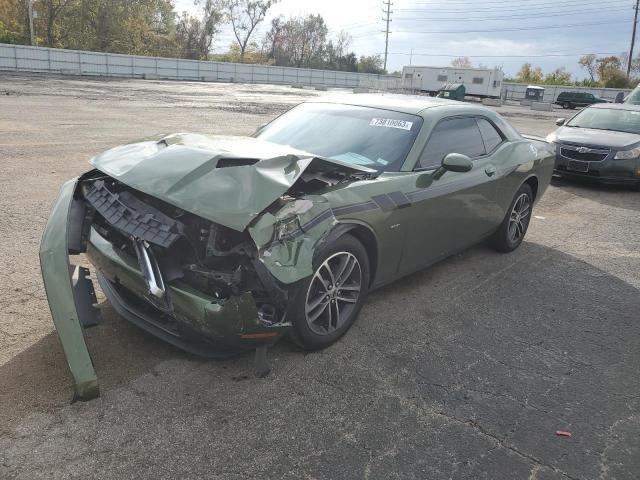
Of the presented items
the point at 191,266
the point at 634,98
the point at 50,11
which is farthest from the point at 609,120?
the point at 50,11

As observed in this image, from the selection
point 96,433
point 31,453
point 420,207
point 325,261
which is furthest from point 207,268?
point 420,207

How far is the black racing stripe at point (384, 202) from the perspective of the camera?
361 centimetres

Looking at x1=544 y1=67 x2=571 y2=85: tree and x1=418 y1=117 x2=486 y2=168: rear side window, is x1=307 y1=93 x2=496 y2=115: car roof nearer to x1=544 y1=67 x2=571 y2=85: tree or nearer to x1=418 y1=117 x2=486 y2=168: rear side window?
x1=418 y1=117 x2=486 y2=168: rear side window

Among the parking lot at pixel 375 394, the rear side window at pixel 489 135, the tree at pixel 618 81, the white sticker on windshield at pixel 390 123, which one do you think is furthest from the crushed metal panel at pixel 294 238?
the tree at pixel 618 81

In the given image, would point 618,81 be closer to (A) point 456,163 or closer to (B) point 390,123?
(B) point 390,123

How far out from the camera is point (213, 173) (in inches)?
119

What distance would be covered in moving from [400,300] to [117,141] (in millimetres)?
8216

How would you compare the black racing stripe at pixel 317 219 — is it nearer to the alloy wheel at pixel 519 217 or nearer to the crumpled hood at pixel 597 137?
the alloy wheel at pixel 519 217

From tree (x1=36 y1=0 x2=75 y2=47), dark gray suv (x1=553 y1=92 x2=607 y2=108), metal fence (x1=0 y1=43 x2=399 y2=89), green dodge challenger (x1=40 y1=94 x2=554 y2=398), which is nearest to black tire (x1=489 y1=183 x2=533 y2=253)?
green dodge challenger (x1=40 y1=94 x2=554 y2=398)

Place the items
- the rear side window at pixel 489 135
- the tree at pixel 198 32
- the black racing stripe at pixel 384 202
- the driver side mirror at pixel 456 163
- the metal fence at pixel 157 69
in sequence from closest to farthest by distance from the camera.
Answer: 1. the black racing stripe at pixel 384 202
2. the driver side mirror at pixel 456 163
3. the rear side window at pixel 489 135
4. the metal fence at pixel 157 69
5. the tree at pixel 198 32

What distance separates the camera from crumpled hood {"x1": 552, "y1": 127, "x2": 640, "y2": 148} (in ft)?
31.0

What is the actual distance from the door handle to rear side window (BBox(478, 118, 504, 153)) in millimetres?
219

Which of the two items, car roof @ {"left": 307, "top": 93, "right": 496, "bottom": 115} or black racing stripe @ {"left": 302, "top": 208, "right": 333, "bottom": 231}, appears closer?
black racing stripe @ {"left": 302, "top": 208, "right": 333, "bottom": 231}

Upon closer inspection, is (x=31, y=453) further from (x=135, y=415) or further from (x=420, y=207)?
(x=420, y=207)
